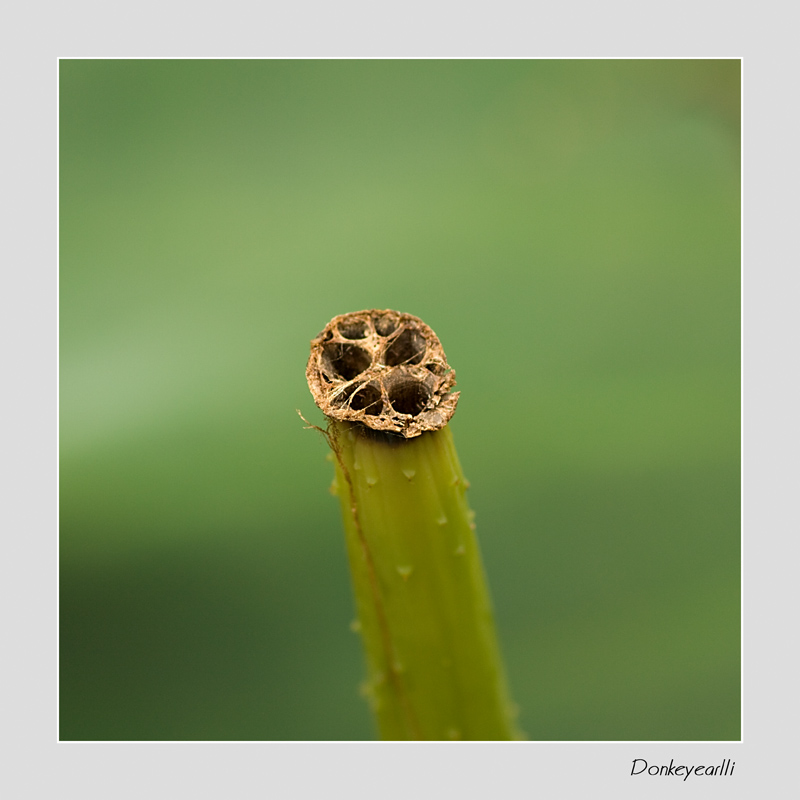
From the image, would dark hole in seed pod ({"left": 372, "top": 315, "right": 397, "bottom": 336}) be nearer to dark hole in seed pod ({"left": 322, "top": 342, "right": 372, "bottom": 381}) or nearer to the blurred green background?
dark hole in seed pod ({"left": 322, "top": 342, "right": 372, "bottom": 381})

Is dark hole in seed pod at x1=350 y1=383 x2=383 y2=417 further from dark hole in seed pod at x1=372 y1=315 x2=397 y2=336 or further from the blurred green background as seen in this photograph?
the blurred green background

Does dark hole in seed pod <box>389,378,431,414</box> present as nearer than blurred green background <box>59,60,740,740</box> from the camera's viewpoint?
Yes

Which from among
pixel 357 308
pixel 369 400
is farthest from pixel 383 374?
pixel 357 308

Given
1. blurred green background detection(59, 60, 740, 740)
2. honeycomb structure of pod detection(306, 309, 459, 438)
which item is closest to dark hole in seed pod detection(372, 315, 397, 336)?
honeycomb structure of pod detection(306, 309, 459, 438)

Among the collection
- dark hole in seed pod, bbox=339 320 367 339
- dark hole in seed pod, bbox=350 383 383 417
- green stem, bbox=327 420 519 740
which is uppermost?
dark hole in seed pod, bbox=339 320 367 339

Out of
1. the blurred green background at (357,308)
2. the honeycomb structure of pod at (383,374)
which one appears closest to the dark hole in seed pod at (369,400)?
the honeycomb structure of pod at (383,374)

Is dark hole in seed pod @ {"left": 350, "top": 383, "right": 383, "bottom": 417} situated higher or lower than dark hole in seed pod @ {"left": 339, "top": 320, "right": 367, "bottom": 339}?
lower

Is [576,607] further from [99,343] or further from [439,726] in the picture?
[99,343]

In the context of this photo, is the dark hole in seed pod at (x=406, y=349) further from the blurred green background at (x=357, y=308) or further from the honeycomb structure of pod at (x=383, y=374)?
the blurred green background at (x=357, y=308)
